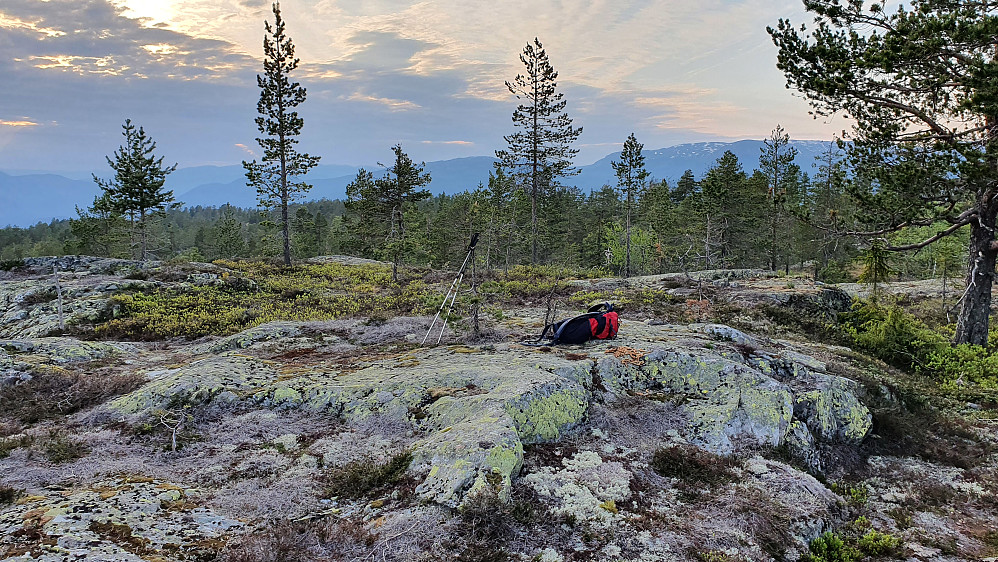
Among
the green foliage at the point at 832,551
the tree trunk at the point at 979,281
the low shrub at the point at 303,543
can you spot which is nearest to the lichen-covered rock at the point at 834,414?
the green foliage at the point at 832,551

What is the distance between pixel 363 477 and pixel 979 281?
17.3 metres

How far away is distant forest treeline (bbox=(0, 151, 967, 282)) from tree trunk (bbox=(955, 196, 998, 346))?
12.7ft

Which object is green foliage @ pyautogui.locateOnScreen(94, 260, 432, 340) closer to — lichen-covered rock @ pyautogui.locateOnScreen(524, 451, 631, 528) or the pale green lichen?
the pale green lichen

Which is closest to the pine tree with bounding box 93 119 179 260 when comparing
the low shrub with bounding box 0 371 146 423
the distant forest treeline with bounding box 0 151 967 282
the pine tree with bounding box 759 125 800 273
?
the distant forest treeline with bounding box 0 151 967 282

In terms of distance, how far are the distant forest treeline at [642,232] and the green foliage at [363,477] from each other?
13974mm

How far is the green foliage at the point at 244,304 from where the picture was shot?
550 inches

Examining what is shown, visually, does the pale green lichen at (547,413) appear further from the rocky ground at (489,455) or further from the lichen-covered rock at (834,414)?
the lichen-covered rock at (834,414)

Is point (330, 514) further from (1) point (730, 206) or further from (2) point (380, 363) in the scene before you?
(1) point (730, 206)

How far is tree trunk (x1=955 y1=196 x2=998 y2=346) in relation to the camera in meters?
12.2

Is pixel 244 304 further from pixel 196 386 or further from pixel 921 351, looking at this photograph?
pixel 921 351

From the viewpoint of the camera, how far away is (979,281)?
12.6 metres

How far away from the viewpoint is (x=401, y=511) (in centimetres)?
431

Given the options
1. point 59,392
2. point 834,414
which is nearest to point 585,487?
point 834,414

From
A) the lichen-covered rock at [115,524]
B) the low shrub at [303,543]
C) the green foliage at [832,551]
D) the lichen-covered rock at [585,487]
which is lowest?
the green foliage at [832,551]
